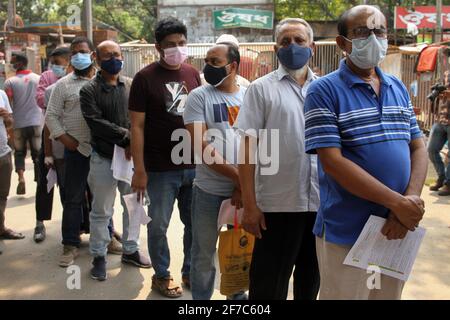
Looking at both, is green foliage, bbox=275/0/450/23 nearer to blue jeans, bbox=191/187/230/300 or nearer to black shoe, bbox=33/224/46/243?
black shoe, bbox=33/224/46/243

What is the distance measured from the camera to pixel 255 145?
2.65m

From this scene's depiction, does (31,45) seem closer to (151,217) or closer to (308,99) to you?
(151,217)

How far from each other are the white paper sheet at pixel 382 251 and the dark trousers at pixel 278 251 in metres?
0.55

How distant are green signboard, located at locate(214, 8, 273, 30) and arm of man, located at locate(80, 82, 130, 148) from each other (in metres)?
18.0

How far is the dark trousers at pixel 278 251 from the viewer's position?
2703 millimetres

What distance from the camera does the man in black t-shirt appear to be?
11.5ft

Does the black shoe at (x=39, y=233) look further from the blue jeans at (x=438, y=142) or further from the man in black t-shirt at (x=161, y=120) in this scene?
the blue jeans at (x=438, y=142)

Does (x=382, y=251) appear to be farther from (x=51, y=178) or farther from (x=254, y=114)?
(x=51, y=178)

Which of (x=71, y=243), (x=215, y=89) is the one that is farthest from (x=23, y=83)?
(x=215, y=89)

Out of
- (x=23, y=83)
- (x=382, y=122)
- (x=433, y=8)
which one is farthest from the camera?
(x=433, y=8)

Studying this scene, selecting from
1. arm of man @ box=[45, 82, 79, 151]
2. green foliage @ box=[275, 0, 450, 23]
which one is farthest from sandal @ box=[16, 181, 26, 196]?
green foliage @ box=[275, 0, 450, 23]

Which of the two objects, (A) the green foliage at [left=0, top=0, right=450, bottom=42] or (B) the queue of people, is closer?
(B) the queue of people

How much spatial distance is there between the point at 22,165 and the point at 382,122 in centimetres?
595

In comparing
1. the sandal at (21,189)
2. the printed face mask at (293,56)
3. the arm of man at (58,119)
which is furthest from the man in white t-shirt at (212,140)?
the sandal at (21,189)
